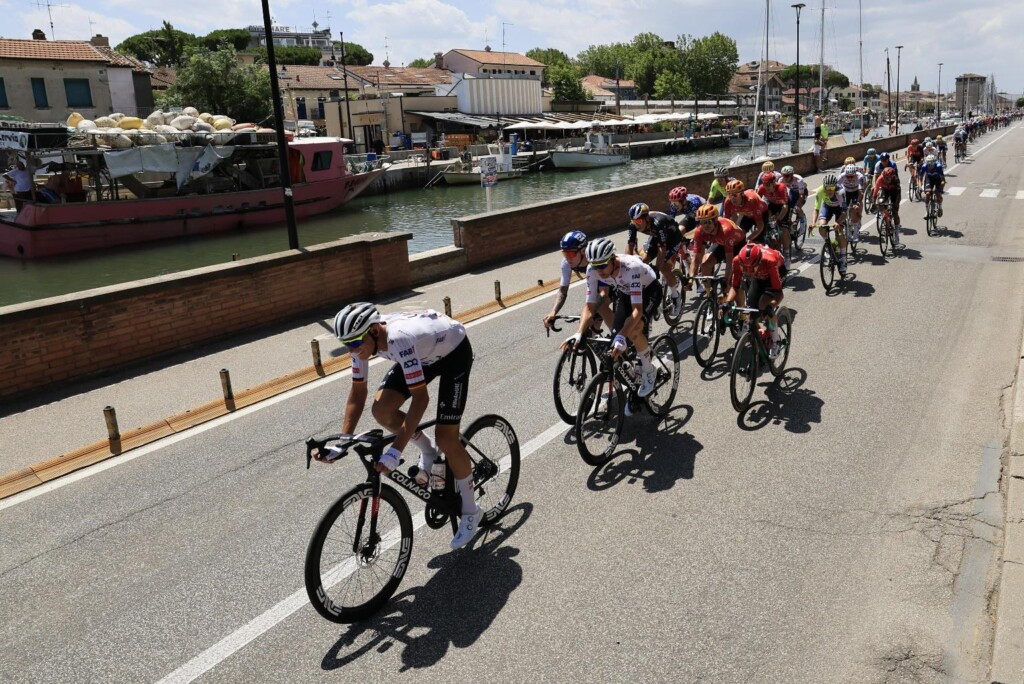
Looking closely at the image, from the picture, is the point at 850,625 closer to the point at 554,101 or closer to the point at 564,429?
the point at 564,429

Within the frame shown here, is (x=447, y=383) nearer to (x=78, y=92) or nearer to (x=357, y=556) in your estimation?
(x=357, y=556)

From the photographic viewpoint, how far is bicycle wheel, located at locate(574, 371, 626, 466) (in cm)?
680

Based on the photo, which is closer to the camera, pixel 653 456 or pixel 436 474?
pixel 436 474

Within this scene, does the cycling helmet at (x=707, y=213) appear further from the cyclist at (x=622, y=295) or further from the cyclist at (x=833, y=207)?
the cyclist at (x=833, y=207)

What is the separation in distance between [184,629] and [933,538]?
5.14 m

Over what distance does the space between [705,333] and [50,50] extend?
204 feet

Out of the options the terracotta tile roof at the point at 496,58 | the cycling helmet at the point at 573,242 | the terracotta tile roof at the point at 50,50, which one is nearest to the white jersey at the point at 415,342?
the cycling helmet at the point at 573,242

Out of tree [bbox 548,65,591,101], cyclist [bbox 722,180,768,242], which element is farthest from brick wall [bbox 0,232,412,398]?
tree [bbox 548,65,591,101]

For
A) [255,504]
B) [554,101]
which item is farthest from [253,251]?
[554,101]

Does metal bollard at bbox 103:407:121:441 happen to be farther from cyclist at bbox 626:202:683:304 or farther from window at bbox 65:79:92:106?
window at bbox 65:79:92:106

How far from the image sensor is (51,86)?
56.3 metres

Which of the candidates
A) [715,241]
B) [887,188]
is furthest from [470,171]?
[715,241]

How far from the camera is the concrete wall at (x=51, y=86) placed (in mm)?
54688

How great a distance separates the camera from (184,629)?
4.89 m
